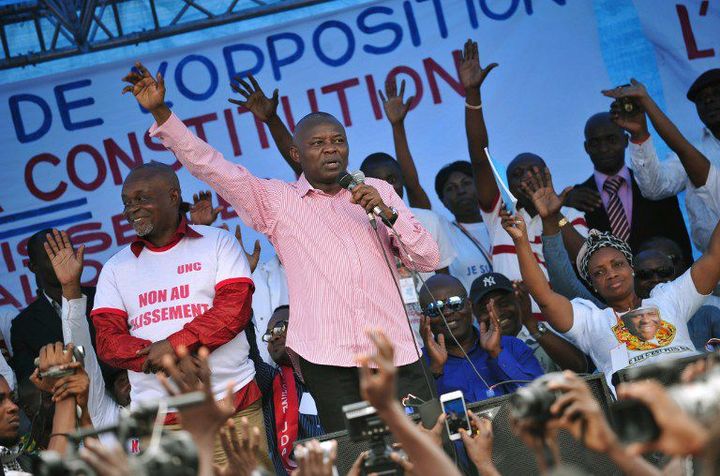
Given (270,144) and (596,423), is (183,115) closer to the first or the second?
(270,144)

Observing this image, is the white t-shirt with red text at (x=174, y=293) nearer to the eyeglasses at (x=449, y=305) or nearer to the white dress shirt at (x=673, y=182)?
the eyeglasses at (x=449, y=305)

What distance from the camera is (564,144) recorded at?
7.08 meters

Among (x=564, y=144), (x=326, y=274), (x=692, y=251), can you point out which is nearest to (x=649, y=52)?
(x=564, y=144)

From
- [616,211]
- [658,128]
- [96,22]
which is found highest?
[96,22]

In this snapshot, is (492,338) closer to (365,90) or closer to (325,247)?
(325,247)

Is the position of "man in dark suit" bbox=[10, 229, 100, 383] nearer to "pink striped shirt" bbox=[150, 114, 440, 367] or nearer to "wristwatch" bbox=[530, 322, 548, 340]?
"pink striped shirt" bbox=[150, 114, 440, 367]

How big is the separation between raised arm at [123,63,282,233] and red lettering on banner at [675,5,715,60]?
3813mm

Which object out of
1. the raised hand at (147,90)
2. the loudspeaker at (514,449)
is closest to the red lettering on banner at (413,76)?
the raised hand at (147,90)

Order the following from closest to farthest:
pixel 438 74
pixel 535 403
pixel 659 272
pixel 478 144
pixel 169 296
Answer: pixel 535 403 < pixel 169 296 < pixel 659 272 < pixel 478 144 < pixel 438 74

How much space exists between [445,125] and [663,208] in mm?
1562

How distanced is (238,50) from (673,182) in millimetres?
3024

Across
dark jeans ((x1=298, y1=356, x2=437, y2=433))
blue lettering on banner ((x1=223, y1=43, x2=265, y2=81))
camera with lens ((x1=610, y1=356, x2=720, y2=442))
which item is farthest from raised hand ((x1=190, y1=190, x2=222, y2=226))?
camera with lens ((x1=610, y1=356, x2=720, y2=442))

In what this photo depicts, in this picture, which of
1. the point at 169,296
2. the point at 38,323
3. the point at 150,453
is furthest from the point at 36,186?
the point at 150,453

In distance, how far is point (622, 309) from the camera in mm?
5590
